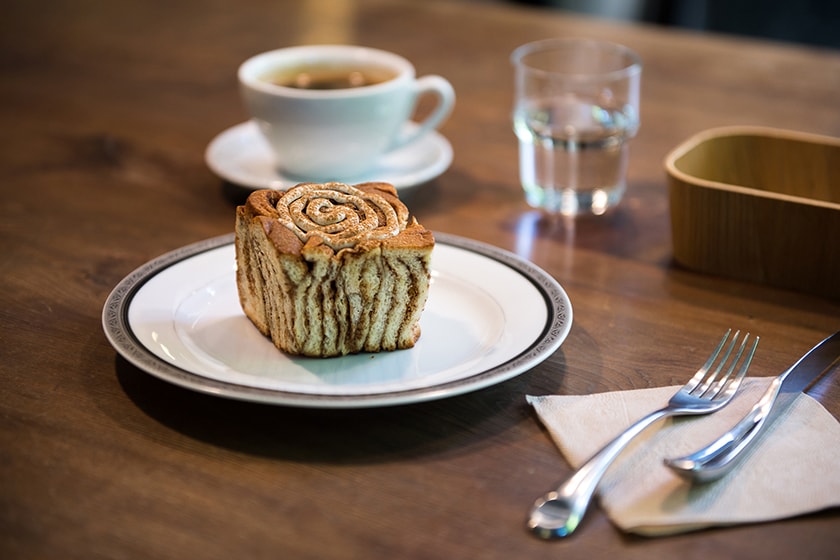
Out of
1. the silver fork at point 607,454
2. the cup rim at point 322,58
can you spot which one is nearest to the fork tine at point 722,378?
the silver fork at point 607,454

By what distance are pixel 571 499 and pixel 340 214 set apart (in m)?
0.40

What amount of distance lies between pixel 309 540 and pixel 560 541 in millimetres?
203

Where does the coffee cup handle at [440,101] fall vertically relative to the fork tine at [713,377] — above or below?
above

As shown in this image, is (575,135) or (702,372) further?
(575,135)

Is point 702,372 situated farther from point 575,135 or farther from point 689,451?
point 575,135

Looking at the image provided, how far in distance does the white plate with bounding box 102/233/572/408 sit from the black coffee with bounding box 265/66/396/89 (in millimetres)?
453

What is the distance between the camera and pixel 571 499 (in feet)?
2.51

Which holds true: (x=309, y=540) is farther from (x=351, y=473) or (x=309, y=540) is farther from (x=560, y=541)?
(x=560, y=541)

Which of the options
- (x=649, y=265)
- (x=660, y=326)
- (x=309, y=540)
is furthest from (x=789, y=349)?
(x=309, y=540)

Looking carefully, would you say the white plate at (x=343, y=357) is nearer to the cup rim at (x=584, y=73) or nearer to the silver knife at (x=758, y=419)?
the silver knife at (x=758, y=419)

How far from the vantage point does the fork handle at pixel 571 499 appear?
75 cm

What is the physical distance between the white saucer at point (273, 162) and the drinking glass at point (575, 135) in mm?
159

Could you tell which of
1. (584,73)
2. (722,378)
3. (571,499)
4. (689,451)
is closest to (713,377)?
(722,378)

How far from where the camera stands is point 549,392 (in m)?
0.96
